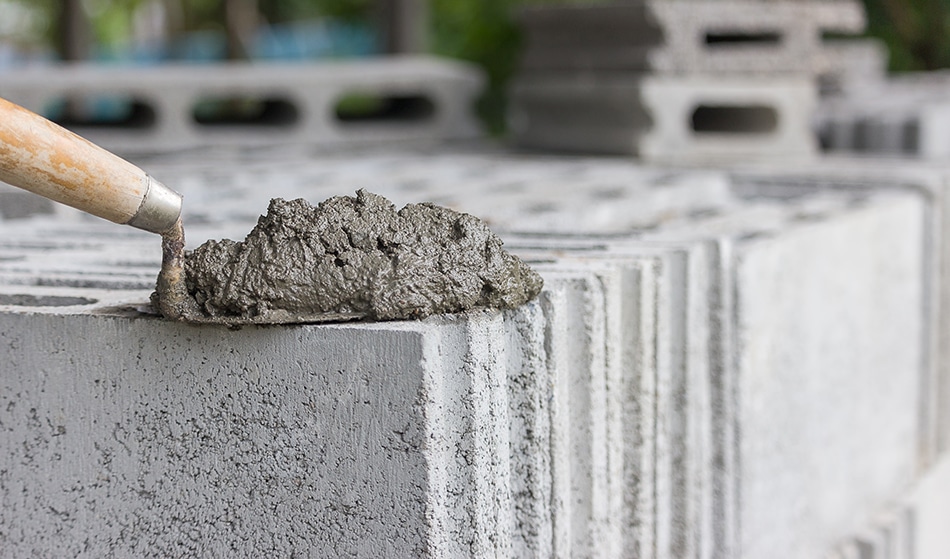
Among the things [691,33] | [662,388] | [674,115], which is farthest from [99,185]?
[691,33]

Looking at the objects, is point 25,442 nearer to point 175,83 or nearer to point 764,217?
point 764,217

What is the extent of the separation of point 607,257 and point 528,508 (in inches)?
30.2

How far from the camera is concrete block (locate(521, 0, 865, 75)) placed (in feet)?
21.6

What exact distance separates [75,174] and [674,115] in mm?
4968

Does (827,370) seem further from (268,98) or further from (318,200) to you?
(268,98)

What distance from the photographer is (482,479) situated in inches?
87.3

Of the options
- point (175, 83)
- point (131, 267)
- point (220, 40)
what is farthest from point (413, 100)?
point (220, 40)

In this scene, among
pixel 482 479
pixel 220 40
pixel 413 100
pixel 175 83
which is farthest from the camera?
pixel 220 40

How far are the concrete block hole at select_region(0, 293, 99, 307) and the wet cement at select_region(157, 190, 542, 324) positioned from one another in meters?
0.32

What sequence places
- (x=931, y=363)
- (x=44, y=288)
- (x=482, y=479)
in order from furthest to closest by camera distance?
(x=931, y=363) → (x=44, y=288) → (x=482, y=479)

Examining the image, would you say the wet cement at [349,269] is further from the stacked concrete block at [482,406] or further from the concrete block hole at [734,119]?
the concrete block hole at [734,119]

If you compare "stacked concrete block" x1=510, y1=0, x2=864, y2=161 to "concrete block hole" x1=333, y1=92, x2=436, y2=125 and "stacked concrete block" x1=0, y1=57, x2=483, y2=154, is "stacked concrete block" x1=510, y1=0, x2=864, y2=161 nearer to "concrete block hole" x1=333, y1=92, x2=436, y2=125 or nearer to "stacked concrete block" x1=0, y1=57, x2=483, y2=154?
"stacked concrete block" x1=0, y1=57, x2=483, y2=154

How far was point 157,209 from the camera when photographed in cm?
223

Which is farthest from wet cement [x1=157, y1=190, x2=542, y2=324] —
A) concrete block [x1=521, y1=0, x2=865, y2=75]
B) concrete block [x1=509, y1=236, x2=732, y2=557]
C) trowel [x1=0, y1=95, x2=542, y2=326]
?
concrete block [x1=521, y1=0, x2=865, y2=75]
